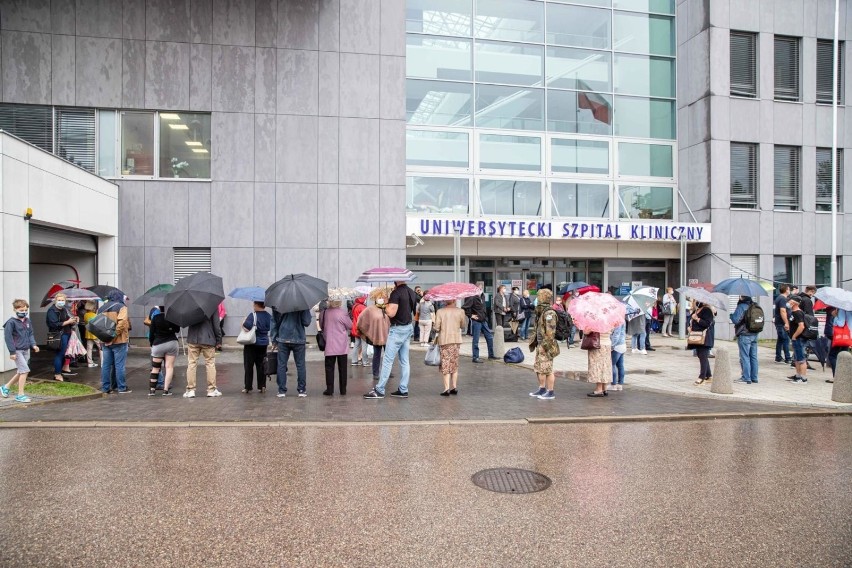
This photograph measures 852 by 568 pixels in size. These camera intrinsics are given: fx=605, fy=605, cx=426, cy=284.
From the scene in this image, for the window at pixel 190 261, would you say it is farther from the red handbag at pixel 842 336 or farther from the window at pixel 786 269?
the window at pixel 786 269

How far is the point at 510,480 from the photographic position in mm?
5863

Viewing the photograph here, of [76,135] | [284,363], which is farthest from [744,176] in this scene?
[76,135]

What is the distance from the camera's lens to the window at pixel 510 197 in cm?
2245

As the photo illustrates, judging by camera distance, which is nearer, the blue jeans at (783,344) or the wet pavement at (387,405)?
the wet pavement at (387,405)

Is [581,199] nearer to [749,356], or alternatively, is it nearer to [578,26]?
[578,26]

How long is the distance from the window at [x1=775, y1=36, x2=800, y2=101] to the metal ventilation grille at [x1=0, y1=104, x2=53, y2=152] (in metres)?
25.6

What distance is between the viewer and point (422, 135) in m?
22.0

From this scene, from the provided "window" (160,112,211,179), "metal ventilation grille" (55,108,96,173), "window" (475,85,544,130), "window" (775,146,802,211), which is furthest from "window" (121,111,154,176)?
"window" (775,146,802,211)

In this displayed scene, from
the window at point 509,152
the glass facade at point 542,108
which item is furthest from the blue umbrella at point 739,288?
the window at point 509,152

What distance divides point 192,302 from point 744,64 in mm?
22592

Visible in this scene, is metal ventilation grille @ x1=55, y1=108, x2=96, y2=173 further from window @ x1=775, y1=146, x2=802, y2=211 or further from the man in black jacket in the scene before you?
window @ x1=775, y1=146, x2=802, y2=211

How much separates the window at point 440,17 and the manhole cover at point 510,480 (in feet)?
63.3

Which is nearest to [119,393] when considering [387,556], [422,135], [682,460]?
[387,556]

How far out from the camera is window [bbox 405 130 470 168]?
864 inches
